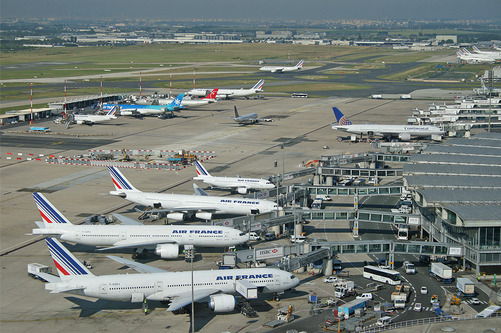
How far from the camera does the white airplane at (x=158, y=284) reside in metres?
55.5

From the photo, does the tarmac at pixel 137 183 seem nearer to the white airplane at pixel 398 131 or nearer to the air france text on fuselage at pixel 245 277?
the air france text on fuselage at pixel 245 277

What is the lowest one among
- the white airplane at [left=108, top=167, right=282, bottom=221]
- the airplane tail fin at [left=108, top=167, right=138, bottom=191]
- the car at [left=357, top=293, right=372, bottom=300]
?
the car at [left=357, top=293, right=372, bottom=300]

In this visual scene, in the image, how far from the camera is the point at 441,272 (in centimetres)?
6444

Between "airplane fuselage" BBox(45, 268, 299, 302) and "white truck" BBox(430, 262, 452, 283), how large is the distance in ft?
54.5

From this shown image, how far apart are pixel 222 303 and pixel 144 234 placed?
17950 millimetres

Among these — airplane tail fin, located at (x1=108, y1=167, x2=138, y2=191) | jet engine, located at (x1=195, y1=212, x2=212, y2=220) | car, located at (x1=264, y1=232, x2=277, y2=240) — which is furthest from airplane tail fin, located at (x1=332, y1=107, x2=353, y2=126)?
car, located at (x1=264, y1=232, x2=277, y2=240)

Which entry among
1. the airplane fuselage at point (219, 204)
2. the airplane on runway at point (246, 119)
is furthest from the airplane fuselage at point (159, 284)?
the airplane on runway at point (246, 119)

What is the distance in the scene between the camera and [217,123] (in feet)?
554

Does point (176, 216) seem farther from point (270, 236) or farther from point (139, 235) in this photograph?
point (270, 236)

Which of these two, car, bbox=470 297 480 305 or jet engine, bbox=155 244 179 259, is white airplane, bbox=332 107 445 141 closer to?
jet engine, bbox=155 244 179 259

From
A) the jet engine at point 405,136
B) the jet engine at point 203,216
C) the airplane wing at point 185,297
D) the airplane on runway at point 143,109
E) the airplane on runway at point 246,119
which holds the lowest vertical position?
the airplane wing at point 185,297

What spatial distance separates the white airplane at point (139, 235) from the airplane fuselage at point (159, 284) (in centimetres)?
1212

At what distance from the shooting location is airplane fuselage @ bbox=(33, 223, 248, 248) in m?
70.2

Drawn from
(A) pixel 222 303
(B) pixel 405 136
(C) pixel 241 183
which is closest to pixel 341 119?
(B) pixel 405 136
